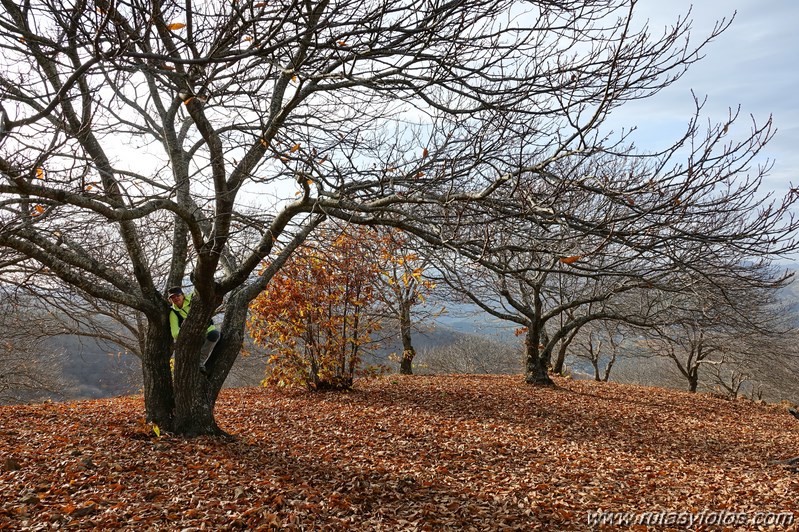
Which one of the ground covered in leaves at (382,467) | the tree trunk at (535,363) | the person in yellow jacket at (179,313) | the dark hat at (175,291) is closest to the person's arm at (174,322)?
the person in yellow jacket at (179,313)

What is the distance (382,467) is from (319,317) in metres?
4.32

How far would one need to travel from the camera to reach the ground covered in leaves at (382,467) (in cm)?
376

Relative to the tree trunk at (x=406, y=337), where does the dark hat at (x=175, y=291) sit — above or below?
above

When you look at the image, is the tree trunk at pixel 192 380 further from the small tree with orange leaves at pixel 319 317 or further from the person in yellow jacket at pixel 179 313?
the small tree with orange leaves at pixel 319 317

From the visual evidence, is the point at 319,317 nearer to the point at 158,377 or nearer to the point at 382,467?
the point at 158,377

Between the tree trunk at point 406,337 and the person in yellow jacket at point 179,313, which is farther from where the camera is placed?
the tree trunk at point 406,337

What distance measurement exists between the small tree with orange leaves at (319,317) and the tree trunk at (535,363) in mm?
4225

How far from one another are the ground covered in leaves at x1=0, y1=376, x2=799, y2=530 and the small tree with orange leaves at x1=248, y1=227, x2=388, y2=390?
578 mm

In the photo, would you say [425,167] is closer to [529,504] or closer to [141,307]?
[529,504]

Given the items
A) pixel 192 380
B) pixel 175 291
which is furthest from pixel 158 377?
pixel 175 291

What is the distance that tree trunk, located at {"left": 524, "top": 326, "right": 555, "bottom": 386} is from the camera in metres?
11.2

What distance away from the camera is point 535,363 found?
443 inches

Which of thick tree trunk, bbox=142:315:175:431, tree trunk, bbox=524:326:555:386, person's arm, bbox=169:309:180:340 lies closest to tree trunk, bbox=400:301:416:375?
tree trunk, bbox=524:326:555:386

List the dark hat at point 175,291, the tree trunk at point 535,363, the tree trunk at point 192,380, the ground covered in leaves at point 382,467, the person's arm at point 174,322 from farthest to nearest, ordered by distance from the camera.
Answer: the tree trunk at point 535,363, the person's arm at point 174,322, the dark hat at point 175,291, the tree trunk at point 192,380, the ground covered in leaves at point 382,467
